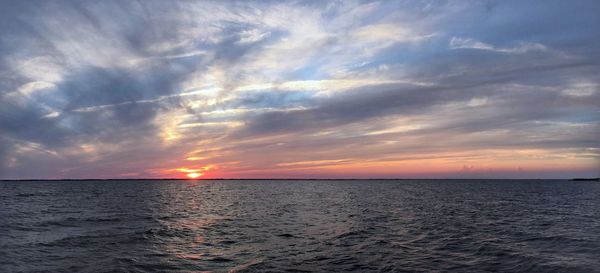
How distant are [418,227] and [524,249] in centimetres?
1140

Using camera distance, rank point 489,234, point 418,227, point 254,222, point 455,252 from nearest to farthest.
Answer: point 455,252 < point 489,234 < point 418,227 < point 254,222

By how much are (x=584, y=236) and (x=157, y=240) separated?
32075mm

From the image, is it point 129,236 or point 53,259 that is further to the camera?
point 129,236

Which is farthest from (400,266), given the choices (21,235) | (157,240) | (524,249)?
(21,235)

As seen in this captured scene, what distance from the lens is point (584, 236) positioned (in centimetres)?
2938

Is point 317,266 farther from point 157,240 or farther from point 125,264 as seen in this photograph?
point 157,240

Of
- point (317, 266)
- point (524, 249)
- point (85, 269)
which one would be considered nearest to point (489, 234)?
point (524, 249)

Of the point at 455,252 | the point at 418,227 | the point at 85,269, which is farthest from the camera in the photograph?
the point at 418,227

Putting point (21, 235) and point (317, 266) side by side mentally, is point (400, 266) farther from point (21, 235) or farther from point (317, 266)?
point (21, 235)

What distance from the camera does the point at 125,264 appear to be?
2042 centimetres

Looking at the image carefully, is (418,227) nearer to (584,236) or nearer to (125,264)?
(584,236)

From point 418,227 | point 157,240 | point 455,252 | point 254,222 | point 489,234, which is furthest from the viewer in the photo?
point 254,222

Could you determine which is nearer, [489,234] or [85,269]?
[85,269]

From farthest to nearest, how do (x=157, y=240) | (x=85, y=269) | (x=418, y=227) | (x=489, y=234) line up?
(x=418, y=227)
(x=489, y=234)
(x=157, y=240)
(x=85, y=269)
